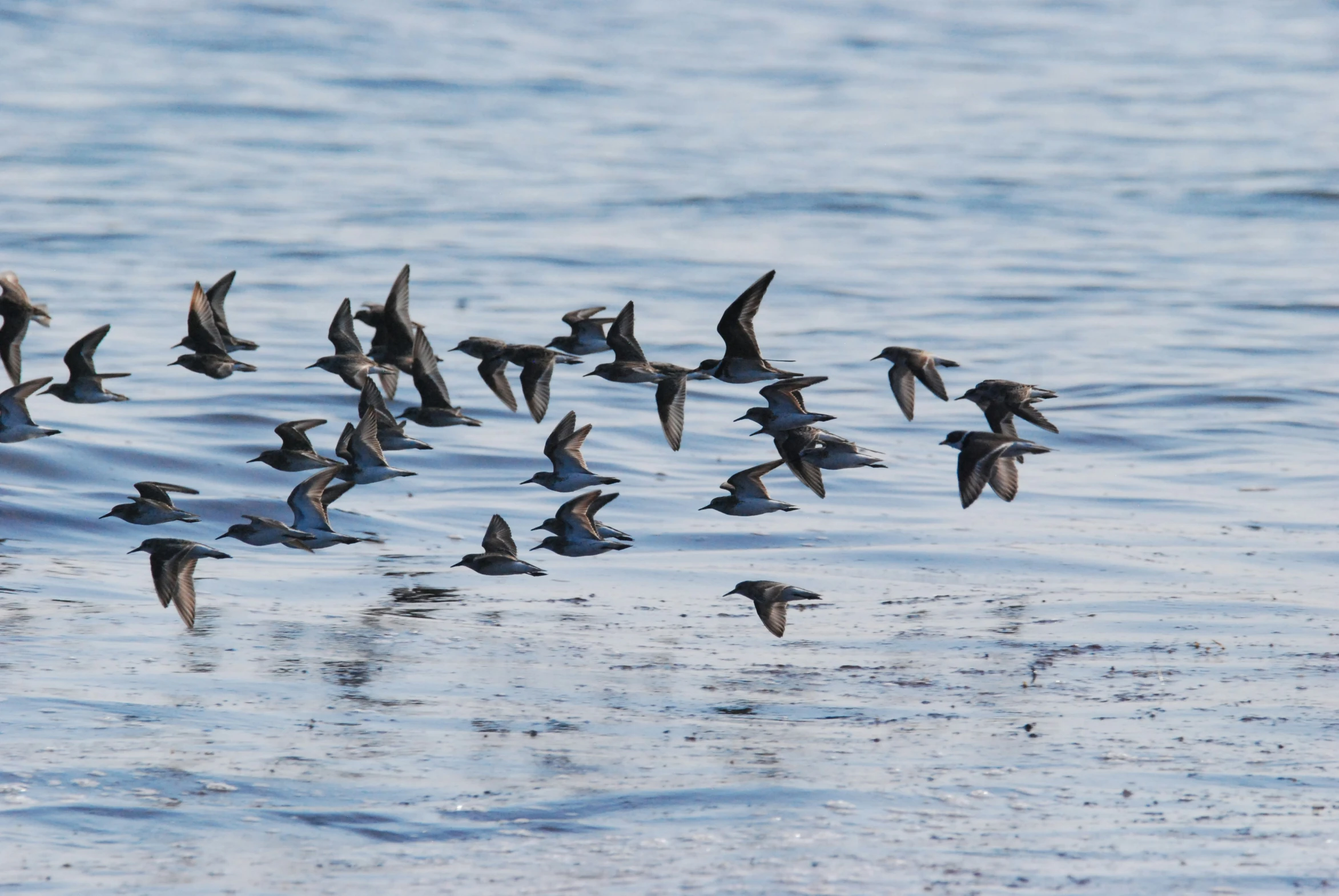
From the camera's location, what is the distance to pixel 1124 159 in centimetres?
4284

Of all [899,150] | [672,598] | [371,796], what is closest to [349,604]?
[672,598]

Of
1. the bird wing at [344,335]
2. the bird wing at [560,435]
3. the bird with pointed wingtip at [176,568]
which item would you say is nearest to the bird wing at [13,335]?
the bird wing at [344,335]

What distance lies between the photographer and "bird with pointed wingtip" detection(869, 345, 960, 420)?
11562 millimetres

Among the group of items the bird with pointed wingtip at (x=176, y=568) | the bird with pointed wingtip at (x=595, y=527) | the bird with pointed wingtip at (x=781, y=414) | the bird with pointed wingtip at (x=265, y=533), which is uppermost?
the bird with pointed wingtip at (x=781, y=414)

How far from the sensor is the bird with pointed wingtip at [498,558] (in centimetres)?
1155

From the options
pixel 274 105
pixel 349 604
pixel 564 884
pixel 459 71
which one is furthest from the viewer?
pixel 459 71

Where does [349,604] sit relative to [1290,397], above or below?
below

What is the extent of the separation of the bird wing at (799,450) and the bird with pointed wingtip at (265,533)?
325 centimetres

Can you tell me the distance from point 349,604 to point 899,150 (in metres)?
33.6

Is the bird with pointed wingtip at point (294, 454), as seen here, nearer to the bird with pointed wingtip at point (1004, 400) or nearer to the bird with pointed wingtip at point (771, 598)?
the bird with pointed wingtip at point (771, 598)

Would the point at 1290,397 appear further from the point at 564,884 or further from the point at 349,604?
the point at 564,884

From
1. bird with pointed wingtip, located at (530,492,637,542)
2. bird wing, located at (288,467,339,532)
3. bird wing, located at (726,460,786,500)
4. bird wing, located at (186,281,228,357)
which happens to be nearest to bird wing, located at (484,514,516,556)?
bird with pointed wingtip, located at (530,492,637,542)

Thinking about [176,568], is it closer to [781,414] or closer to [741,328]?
[741,328]

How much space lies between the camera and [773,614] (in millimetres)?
11070
